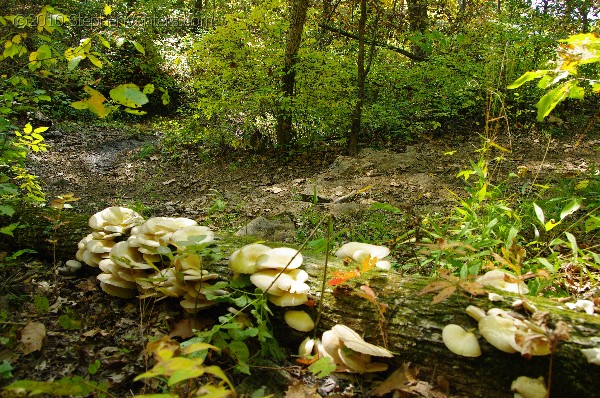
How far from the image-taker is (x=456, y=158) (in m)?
6.31

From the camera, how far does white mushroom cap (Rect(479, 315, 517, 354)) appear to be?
151 centimetres

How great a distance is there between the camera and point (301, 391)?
173 cm

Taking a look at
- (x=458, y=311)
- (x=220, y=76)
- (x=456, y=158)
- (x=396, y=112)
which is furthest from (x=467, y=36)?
(x=458, y=311)

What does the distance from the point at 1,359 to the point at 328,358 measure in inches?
61.0

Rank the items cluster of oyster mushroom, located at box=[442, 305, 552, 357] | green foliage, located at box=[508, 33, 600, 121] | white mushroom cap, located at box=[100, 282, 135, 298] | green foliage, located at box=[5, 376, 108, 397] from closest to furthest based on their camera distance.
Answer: green foliage, located at box=[5, 376, 108, 397] → cluster of oyster mushroom, located at box=[442, 305, 552, 357] → green foliage, located at box=[508, 33, 600, 121] → white mushroom cap, located at box=[100, 282, 135, 298]

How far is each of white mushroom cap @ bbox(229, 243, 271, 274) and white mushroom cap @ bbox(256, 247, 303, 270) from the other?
0.04 meters

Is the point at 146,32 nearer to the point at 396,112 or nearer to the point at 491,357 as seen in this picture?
the point at 396,112

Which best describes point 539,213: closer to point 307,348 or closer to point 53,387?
point 307,348

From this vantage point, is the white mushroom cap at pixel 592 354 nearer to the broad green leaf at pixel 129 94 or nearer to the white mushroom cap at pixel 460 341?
the white mushroom cap at pixel 460 341

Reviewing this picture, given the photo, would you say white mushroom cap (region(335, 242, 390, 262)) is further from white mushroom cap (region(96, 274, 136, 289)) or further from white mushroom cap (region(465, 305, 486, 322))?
white mushroom cap (region(96, 274, 136, 289))

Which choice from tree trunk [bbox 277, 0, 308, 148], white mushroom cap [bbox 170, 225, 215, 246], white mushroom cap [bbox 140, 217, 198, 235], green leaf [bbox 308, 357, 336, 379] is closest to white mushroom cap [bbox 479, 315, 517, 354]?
green leaf [bbox 308, 357, 336, 379]

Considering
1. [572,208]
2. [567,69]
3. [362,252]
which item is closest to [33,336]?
[362,252]

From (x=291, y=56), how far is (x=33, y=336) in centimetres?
597

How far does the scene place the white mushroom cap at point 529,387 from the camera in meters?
1.50
